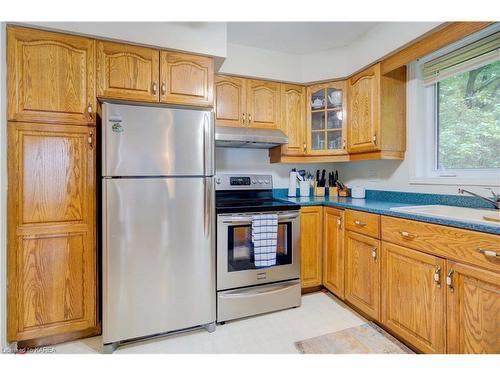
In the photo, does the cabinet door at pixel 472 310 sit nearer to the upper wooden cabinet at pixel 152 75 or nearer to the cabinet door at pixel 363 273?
the cabinet door at pixel 363 273

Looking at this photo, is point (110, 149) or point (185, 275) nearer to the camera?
point (110, 149)

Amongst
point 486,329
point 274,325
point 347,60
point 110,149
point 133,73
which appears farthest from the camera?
point 347,60

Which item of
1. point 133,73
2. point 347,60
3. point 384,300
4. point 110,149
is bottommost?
point 384,300

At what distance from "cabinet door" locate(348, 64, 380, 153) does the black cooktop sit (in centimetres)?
85

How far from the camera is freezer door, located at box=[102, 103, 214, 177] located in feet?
5.30

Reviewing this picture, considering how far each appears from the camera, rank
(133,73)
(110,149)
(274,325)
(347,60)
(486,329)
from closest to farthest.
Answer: (486,329) < (110,149) < (133,73) < (274,325) < (347,60)

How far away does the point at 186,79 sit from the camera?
6.19 feet

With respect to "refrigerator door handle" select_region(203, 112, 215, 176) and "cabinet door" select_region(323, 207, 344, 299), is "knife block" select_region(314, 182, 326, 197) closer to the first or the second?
"cabinet door" select_region(323, 207, 344, 299)

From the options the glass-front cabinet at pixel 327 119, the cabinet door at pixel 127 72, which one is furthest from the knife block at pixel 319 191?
the cabinet door at pixel 127 72

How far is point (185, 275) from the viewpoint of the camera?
5.88 ft

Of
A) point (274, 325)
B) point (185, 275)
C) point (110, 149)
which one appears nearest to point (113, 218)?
point (110, 149)

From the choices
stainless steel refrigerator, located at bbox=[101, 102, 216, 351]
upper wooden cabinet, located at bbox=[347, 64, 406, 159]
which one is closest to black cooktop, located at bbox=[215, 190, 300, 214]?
stainless steel refrigerator, located at bbox=[101, 102, 216, 351]

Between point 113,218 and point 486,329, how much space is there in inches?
79.2

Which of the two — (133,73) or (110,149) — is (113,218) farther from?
(133,73)
